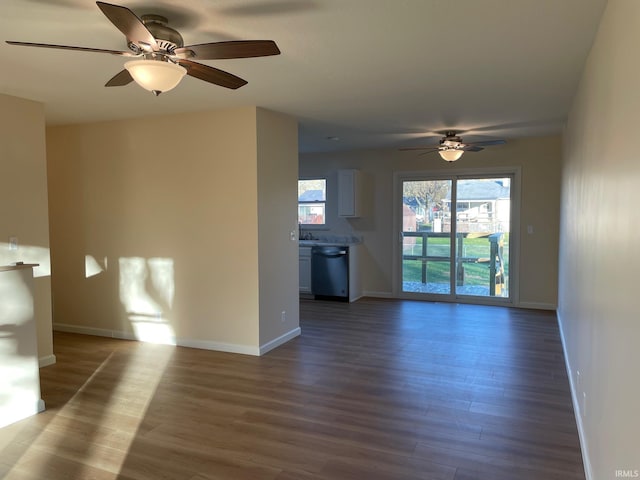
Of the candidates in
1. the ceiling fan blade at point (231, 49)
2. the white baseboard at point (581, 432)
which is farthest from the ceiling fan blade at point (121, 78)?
the white baseboard at point (581, 432)

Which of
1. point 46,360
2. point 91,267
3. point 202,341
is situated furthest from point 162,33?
point 91,267

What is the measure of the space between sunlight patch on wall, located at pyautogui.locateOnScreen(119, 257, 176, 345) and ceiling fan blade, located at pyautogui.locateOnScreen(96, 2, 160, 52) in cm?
304

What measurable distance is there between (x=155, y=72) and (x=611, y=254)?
7.53 ft

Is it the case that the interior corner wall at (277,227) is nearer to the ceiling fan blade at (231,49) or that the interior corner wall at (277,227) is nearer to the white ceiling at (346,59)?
the white ceiling at (346,59)

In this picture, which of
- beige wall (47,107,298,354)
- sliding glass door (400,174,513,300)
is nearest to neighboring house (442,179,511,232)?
sliding glass door (400,174,513,300)

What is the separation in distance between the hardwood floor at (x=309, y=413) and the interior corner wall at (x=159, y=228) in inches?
13.0

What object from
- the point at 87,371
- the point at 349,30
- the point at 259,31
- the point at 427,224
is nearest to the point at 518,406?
the point at 349,30

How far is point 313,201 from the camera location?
329 inches

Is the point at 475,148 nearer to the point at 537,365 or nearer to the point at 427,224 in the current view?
the point at 427,224

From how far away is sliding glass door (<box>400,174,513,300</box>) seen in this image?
23.3ft

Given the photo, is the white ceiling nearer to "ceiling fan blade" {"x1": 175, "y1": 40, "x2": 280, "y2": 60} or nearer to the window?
"ceiling fan blade" {"x1": 175, "y1": 40, "x2": 280, "y2": 60}

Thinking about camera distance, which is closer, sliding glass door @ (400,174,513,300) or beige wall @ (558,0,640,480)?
beige wall @ (558,0,640,480)

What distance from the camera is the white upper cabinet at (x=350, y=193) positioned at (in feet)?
25.1

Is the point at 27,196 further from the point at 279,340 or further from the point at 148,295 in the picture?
the point at 279,340
